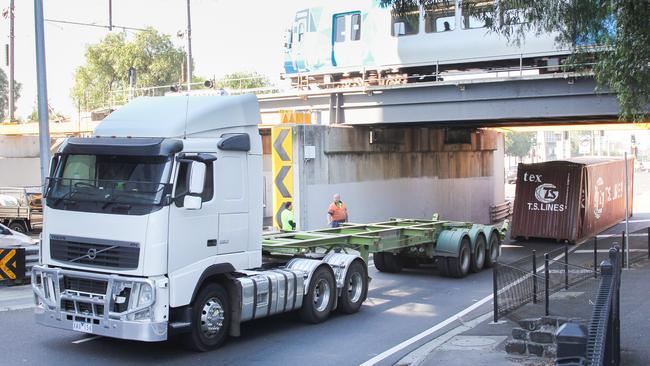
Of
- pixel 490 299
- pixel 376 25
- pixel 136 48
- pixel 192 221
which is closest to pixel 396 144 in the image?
pixel 376 25

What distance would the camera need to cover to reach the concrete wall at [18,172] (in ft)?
128

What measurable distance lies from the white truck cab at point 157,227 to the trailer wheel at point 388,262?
22.8 feet

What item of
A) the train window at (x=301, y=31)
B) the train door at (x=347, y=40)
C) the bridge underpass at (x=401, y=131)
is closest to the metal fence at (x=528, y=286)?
the bridge underpass at (x=401, y=131)

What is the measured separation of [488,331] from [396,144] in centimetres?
1949

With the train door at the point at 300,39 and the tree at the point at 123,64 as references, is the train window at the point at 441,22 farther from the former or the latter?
the tree at the point at 123,64

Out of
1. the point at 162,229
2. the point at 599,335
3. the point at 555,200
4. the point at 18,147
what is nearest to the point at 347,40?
the point at 555,200

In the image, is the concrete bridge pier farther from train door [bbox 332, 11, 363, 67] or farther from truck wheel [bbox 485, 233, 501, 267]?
truck wheel [bbox 485, 233, 501, 267]

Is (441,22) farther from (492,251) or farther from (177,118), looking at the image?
(177,118)

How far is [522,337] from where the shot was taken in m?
8.99

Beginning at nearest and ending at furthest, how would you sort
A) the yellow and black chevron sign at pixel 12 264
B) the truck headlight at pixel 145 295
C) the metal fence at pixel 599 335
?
the metal fence at pixel 599 335, the truck headlight at pixel 145 295, the yellow and black chevron sign at pixel 12 264

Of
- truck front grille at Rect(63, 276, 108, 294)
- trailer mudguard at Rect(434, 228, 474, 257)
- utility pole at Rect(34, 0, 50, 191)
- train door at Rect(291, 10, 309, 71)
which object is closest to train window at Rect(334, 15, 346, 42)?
train door at Rect(291, 10, 309, 71)

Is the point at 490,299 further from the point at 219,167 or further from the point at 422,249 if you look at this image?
the point at 219,167

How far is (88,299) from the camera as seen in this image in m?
8.95

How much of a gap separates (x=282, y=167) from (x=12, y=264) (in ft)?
36.0
